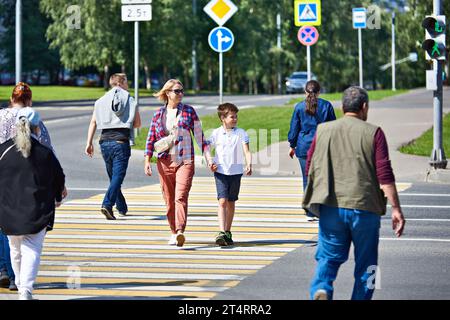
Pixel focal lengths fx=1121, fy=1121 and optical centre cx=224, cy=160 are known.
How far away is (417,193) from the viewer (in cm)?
1795

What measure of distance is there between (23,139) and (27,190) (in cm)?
40

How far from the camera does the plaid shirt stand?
1211 cm

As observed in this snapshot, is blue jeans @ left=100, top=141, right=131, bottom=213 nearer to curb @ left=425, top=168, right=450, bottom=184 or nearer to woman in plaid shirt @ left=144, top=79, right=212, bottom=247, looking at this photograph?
woman in plaid shirt @ left=144, top=79, right=212, bottom=247

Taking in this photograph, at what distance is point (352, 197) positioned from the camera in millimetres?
7773

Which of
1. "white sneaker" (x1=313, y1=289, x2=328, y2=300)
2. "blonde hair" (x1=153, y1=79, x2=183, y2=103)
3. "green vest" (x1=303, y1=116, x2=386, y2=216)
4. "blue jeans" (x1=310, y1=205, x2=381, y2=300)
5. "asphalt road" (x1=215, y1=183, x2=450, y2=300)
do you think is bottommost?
"asphalt road" (x1=215, y1=183, x2=450, y2=300)

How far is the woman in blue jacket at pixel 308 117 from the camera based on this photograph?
13.6m

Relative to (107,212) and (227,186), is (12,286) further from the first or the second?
(107,212)

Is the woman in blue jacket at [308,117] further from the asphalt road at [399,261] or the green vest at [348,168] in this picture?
the green vest at [348,168]

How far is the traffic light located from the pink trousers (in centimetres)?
1006

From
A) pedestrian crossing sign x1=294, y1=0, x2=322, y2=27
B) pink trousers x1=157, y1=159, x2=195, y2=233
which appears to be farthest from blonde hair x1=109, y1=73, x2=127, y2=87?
pedestrian crossing sign x1=294, y1=0, x2=322, y2=27

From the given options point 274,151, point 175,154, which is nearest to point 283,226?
point 175,154

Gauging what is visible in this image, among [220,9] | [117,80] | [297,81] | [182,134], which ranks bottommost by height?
[182,134]

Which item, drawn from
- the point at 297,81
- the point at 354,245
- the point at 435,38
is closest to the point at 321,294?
the point at 354,245

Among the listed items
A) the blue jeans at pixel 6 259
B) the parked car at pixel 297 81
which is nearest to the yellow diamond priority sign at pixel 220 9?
the blue jeans at pixel 6 259
